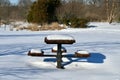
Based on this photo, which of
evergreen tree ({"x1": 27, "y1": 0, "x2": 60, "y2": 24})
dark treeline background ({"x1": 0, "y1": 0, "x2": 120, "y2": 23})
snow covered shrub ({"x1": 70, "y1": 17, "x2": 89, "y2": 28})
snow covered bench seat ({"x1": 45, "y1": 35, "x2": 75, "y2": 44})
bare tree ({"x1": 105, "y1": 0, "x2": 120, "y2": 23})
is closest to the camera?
snow covered bench seat ({"x1": 45, "y1": 35, "x2": 75, "y2": 44})

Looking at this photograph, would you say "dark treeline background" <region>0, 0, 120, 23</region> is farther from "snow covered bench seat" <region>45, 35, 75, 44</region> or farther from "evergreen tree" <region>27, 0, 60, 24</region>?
"snow covered bench seat" <region>45, 35, 75, 44</region>

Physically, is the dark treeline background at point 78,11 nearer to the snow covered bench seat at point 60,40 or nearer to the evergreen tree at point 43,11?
the evergreen tree at point 43,11

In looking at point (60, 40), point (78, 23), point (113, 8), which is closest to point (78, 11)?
point (113, 8)

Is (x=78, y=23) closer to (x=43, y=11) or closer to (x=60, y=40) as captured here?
(x=43, y=11)

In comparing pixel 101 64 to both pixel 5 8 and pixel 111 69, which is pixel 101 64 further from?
pixel 5 8

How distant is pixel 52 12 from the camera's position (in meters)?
36.1

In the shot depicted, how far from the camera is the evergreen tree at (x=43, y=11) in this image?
1345 inches

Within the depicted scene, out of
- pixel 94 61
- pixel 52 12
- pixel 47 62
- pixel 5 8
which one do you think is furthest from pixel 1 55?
pixel 5 8

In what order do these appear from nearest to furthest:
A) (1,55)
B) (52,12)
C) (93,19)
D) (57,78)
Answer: (57,78) → (1,55) → (52,12) → (93,19)

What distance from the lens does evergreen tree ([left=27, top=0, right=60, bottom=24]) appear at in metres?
34.2

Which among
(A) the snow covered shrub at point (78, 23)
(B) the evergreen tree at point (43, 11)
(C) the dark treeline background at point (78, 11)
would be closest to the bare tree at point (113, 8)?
(C) the dark treeline background at point (78, 11)

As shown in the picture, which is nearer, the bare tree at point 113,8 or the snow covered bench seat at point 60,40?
the snow covered bench seat at point 60,40

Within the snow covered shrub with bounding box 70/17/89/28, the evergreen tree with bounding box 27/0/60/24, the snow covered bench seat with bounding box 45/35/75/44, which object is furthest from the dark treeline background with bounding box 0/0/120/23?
the snow covered bench seat with bounding box 45/35/75/44

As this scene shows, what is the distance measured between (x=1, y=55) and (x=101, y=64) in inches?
112
